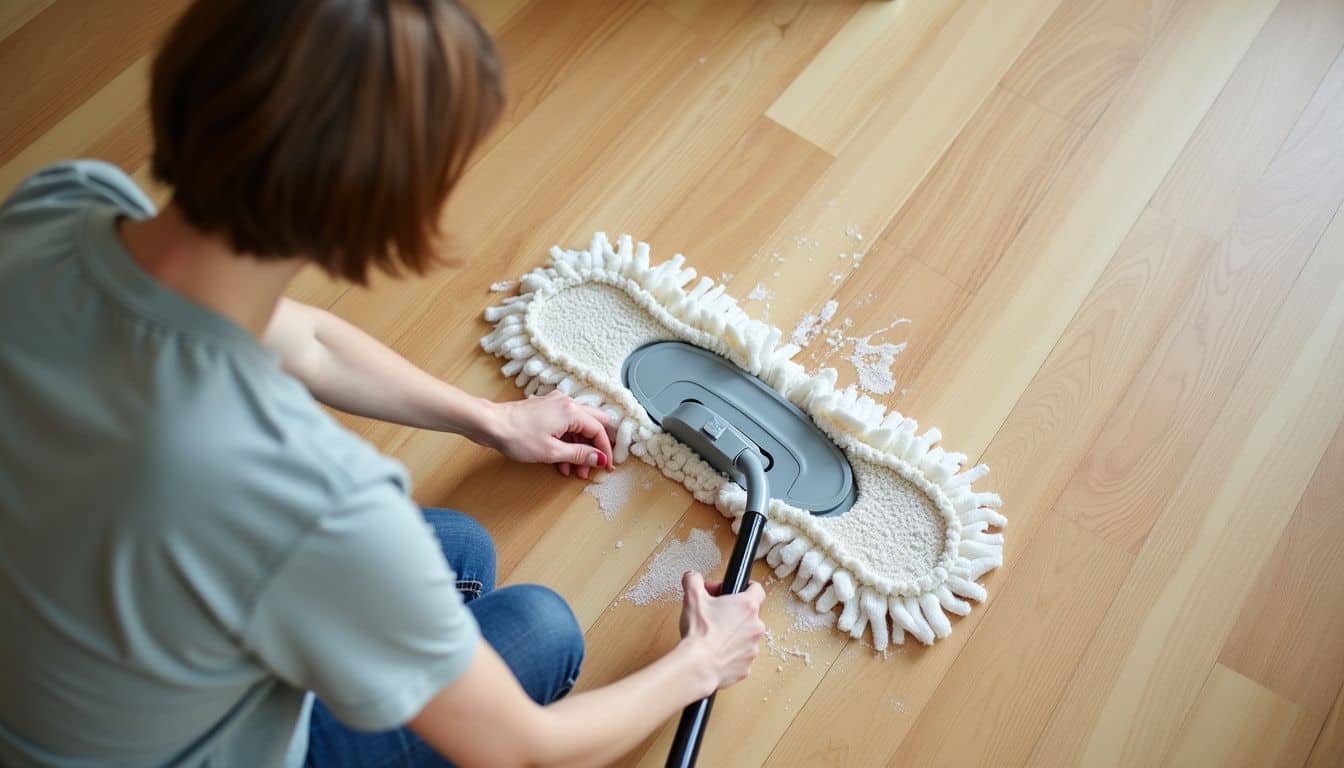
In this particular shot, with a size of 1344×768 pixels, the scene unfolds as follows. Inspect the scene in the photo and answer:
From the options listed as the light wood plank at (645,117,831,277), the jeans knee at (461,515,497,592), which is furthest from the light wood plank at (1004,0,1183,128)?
the jeans knee at (461,515,497,592)

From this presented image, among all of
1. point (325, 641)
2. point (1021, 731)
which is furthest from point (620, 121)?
point (325, 641)

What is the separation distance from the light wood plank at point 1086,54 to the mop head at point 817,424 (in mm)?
499

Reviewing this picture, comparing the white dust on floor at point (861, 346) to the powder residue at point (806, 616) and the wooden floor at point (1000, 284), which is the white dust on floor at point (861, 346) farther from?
the powder residue at point (806, 616)

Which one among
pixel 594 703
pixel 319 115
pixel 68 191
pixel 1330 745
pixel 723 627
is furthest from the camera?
pixel 1330 745

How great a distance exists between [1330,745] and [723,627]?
0.60 metres

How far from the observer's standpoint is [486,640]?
90 cm

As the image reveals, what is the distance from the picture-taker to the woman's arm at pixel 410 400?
0.95 metres

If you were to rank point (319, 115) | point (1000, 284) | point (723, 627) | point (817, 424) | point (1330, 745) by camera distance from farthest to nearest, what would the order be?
point (1000, 284) < point (817, 424) < point (1330, 745) < point (723, 627) < point (319, 115)

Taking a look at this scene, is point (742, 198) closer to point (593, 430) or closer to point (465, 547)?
point (593, 430)

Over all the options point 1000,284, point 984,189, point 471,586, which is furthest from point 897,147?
point 471,586

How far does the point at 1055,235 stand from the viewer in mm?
1344

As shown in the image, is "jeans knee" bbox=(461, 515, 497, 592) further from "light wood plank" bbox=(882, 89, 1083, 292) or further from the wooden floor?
"light wood plank" bbox=(882, 89, 1083, 292)

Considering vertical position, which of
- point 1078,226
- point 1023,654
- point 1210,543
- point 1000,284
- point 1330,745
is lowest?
point 1023,654

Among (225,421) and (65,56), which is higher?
(65,56)
